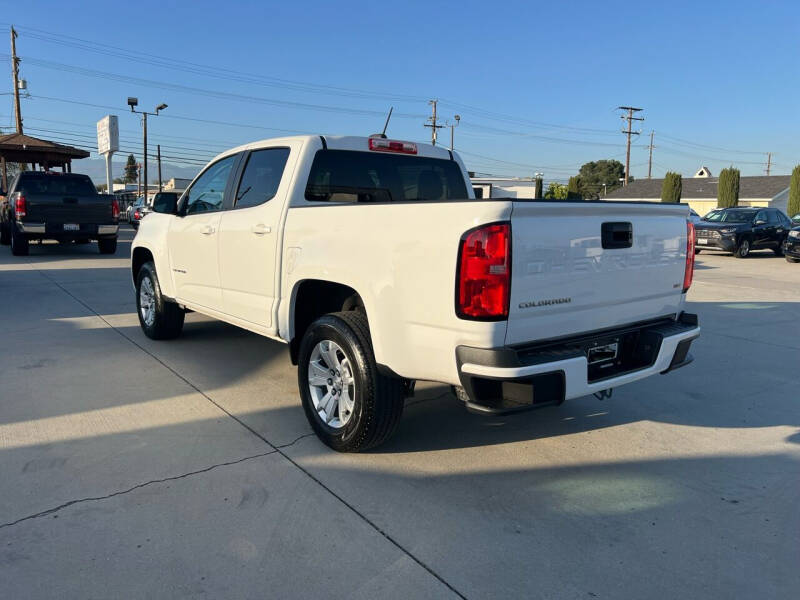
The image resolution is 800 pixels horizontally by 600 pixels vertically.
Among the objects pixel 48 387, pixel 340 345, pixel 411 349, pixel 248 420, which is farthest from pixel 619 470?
pixel 48 387

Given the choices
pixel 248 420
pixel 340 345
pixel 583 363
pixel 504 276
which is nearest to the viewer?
pixel 504 276

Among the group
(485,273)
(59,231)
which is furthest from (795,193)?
(485,273)

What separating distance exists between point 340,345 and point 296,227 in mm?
902

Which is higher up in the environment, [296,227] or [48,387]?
[296,227]

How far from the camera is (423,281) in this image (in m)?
3.02

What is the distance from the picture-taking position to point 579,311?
3.23m

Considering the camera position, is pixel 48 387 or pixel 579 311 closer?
pixel 579 311

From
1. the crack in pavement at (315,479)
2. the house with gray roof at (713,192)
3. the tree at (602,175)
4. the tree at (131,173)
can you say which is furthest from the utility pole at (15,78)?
the tree at (602,175)

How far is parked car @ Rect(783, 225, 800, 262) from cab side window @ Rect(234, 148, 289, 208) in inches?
673

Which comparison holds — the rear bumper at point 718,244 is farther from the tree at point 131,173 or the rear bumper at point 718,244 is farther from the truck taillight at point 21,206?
the tree at point 131,173

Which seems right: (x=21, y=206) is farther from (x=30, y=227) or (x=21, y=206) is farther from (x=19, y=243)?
(x=19, y=243)

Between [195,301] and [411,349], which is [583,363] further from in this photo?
[195,301]

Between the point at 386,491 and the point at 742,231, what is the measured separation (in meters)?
18.8

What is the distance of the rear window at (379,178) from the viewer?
4426 millimetres
